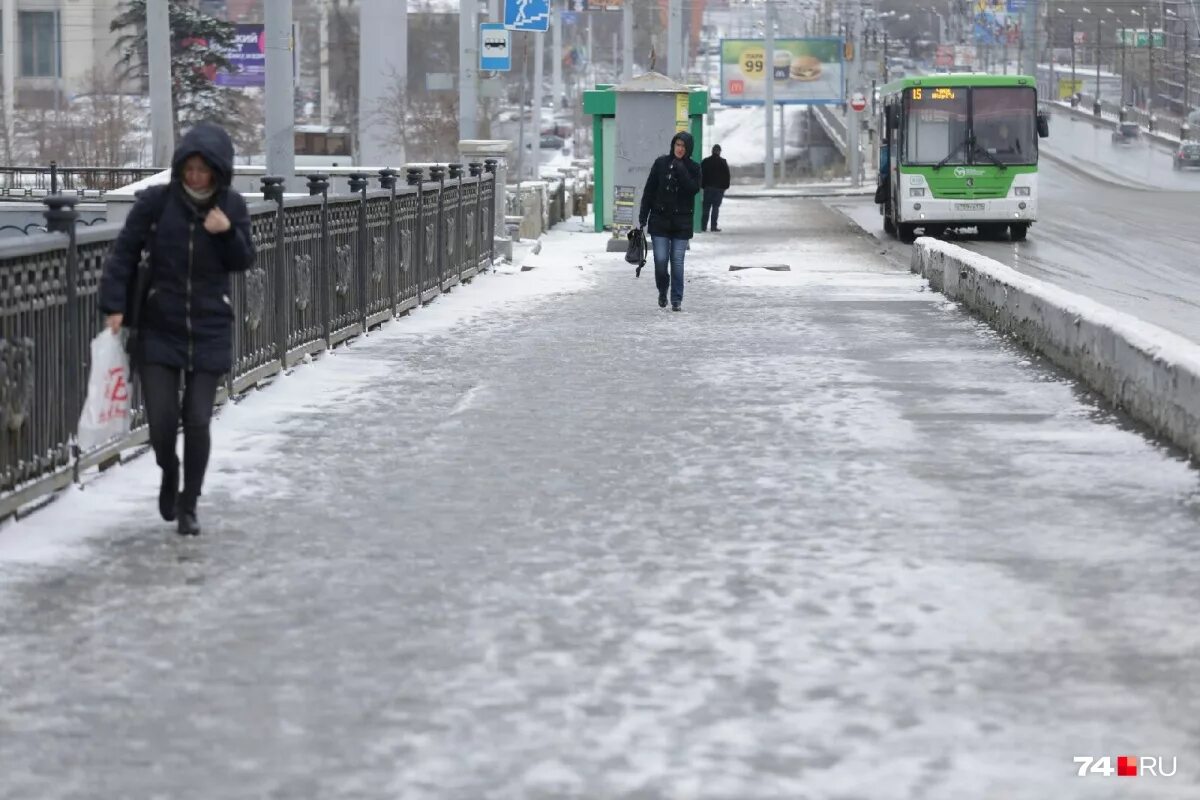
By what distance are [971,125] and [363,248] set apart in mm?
23411

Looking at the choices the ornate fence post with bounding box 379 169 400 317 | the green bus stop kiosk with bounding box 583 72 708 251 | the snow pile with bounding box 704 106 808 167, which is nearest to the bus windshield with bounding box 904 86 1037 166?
the green bus stop kiosk with bounding box 583 72 708 251

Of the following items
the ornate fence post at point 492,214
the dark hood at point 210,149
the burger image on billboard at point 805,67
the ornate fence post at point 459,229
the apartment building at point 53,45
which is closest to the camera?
the dark hood at point 210,149

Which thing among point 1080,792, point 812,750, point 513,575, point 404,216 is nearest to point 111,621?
point 513,575

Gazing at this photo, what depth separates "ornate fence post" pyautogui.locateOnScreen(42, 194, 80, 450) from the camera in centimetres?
954

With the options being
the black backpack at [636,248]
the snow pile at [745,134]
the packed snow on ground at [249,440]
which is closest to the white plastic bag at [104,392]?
the packed snow on ground at [249,440]

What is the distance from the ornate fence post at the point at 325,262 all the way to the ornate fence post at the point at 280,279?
100 centimetres

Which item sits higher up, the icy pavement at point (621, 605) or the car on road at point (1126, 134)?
the car on road at point (1126, 134)

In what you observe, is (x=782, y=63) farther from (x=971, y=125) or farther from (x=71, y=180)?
(x=971, y=125)

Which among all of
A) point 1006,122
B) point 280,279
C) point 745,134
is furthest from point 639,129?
point 745,134

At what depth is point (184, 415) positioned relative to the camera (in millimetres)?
8906

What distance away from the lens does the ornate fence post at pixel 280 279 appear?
14055mm

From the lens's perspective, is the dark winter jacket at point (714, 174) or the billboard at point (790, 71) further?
the billboard at point (790, 71)

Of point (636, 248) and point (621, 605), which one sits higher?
point (636, 248)

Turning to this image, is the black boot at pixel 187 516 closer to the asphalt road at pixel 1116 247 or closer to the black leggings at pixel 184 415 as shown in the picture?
the black leggings at pixel 184 415
